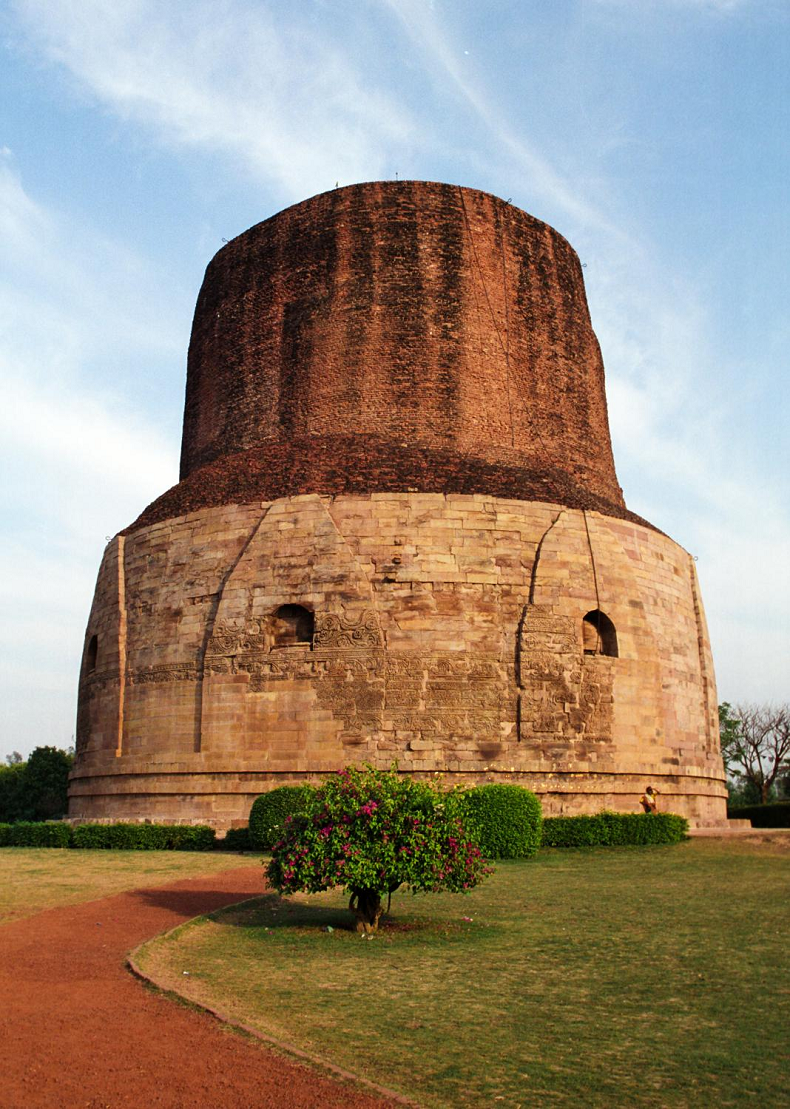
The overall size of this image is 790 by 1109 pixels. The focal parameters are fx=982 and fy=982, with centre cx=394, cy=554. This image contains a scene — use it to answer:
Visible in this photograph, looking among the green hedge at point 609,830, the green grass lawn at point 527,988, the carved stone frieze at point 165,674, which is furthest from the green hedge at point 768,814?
the green grass lawn at point 527,988

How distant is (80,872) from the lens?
12500mm

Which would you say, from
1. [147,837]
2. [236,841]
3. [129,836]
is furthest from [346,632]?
[129,836]

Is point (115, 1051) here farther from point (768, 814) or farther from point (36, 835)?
point (768, 814)

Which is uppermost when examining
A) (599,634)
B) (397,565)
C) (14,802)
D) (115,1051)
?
(397,565)

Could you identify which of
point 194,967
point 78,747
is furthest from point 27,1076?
point 78,747

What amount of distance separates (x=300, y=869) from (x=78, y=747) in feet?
42.9

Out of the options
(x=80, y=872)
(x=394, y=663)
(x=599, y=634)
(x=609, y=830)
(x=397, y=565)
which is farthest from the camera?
(x=599, y=634)

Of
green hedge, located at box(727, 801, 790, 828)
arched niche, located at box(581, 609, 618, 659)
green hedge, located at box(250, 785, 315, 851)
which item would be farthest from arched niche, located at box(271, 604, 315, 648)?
green hedge, located at box(727, 801, 790, 828)

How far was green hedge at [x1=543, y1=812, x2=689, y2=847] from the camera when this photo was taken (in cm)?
1488

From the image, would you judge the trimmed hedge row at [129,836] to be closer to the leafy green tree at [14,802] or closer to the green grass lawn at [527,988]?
the green grass lawn at [527,988]

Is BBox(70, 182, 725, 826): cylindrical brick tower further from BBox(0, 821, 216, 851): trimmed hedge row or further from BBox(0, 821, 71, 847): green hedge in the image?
BBox(0, 821, 71, 847): green hedge

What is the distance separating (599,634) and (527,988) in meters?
12.2

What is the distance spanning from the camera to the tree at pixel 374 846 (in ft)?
26.3

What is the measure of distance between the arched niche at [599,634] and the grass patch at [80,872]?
7272 mm
